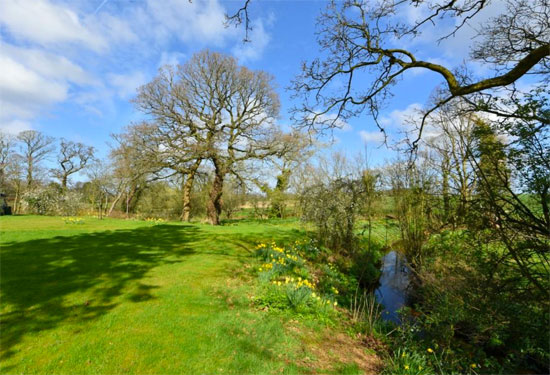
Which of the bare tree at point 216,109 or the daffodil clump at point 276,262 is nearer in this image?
the daffodil clump at point 276,262

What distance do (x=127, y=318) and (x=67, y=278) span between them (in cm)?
220

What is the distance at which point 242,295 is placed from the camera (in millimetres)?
5121

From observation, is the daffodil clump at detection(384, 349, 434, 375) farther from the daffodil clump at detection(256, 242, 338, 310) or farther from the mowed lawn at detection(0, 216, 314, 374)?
the daffodil clump at detection(256, 242, 338, 310)

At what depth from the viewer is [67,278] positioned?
4918mm

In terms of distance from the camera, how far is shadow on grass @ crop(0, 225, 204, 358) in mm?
3586

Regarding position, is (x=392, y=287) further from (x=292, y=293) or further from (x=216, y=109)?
(x=216, y=109)

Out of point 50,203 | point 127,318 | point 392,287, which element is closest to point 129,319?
point 127,318

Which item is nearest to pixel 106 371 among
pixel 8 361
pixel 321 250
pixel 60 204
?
pixel 8 361

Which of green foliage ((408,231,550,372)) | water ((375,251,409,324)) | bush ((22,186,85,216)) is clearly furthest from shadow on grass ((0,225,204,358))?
bush ((22,186,85,216))

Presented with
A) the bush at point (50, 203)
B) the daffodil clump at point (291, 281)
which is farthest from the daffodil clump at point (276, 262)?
the bush at point (50, 203)

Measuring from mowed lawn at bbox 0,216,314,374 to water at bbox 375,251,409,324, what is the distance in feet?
14.8

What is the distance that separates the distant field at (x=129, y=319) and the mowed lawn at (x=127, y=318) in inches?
0.5

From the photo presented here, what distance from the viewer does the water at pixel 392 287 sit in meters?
7.52

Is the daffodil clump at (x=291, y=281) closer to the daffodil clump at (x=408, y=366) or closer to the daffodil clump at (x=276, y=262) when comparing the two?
the daffodil clump at (x=276, y=262)
